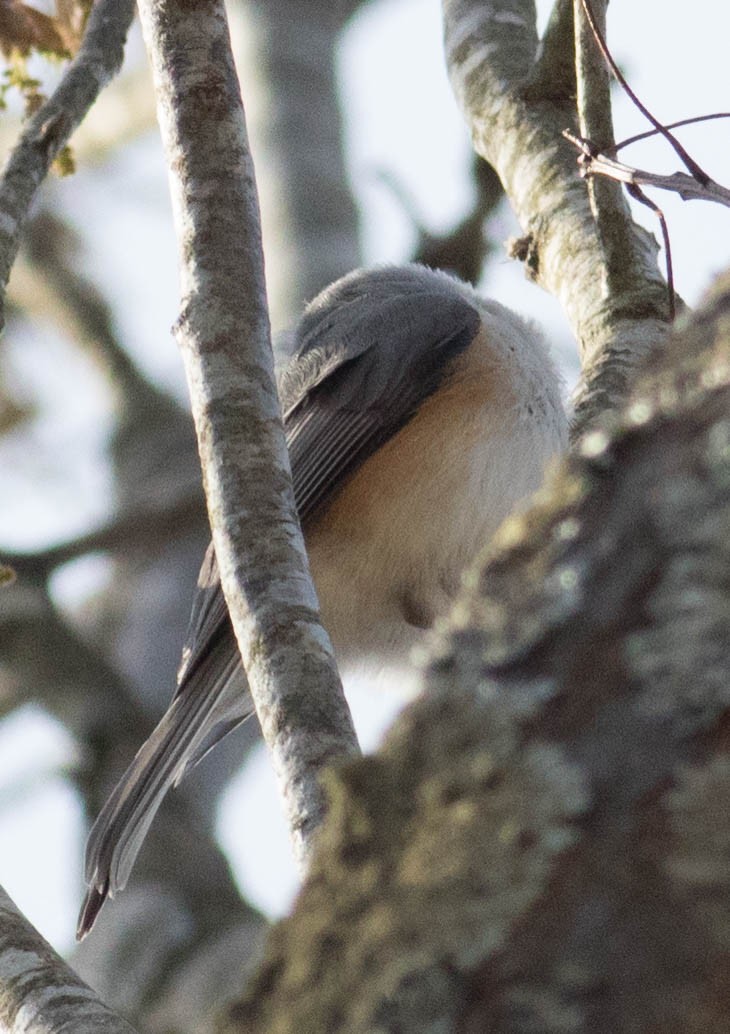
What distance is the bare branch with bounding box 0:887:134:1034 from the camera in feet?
5.29

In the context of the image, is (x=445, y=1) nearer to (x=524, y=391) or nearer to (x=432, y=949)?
(x=524, y=391)

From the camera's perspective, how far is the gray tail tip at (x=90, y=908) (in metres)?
2.13

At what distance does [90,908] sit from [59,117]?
1278 mm

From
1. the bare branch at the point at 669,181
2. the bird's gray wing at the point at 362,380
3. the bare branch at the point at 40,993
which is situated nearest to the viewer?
the bare branch at the point at 669,181

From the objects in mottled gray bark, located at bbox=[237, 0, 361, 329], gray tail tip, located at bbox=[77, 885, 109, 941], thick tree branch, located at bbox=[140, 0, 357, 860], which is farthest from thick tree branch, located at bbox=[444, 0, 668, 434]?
mottled gray bark, located at bbox=[237, 0, 361, 329]

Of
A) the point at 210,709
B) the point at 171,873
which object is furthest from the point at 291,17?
the point at 210,709

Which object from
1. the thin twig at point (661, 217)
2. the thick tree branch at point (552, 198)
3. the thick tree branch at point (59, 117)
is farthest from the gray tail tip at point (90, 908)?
the thin twig at point (661, 217)

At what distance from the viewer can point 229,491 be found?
5.73 feet

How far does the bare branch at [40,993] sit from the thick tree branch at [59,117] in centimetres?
95

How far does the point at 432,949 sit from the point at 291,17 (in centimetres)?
521

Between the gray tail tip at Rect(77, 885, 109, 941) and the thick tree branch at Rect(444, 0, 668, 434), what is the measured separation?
3.49ft

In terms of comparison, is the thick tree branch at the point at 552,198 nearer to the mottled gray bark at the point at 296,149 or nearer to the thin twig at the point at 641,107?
the thin twig at the point at 641,107

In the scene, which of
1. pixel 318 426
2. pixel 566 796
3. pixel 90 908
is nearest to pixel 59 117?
pixel 318 426

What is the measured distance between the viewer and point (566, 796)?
0.66 m
